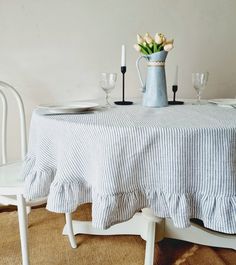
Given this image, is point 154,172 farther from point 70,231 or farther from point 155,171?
point 70,231

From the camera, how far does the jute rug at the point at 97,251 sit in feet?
4.42

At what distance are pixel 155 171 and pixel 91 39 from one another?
1.17 metres

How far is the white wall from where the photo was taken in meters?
1.63

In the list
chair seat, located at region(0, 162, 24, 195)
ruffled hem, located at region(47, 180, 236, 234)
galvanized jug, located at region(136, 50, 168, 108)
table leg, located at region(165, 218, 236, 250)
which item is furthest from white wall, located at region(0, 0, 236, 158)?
ruffled hem, located at region(47, 180, 236, 234)

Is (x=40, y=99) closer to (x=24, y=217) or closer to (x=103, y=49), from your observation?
(x=103, y=49)

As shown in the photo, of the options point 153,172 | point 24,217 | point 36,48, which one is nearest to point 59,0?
point 36,48

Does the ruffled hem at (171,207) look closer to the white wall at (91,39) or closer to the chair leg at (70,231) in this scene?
the chair leg at (70,231)

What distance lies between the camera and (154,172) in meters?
0.77

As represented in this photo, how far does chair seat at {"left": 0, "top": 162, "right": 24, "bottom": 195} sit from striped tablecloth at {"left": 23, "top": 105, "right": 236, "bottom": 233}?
334 millimetres

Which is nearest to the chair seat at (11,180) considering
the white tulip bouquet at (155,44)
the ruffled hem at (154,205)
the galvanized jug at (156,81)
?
the ruffled hem at (154,205)

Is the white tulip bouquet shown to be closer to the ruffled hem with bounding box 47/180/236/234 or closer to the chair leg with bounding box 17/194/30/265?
the ruffled hem with bounding box 47/180/236/234

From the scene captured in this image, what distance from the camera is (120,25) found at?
68.4 inches

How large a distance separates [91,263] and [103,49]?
3.76 ft

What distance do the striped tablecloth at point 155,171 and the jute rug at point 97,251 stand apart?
0.66 metres
